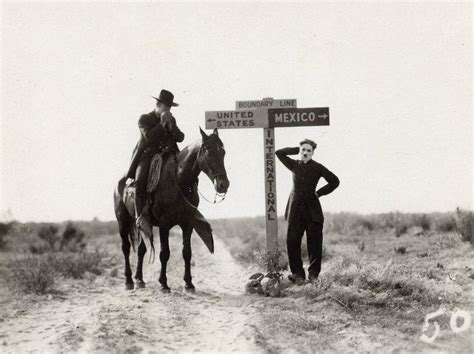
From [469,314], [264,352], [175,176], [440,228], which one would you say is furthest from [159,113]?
[440,228]

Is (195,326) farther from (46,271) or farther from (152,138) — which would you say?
(46,271)

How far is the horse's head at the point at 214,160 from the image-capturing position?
6938 mm

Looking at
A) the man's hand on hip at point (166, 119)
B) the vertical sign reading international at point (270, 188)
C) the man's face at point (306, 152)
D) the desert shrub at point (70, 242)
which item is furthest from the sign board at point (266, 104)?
A: the desert shrub at point (70, 242)

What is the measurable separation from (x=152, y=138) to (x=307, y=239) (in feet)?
9.75

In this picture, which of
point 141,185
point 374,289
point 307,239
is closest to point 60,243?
point 141,185

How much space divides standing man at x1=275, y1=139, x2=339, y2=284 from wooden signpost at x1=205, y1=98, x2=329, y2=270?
1.95 ft

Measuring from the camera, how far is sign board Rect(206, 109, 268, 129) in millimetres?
8258

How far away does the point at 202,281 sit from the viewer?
394 inches

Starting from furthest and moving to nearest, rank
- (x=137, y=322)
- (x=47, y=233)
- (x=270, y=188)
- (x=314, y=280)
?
(x=47, y=233) < (x=270, y=188) < (x=314, y=280) < (x=137, y=322)

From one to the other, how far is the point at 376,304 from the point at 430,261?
494cm

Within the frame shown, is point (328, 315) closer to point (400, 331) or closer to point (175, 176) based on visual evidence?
point (400, 331)

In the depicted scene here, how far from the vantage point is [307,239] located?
7613 millimetres

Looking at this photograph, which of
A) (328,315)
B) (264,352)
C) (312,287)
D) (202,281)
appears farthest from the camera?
(202,281)

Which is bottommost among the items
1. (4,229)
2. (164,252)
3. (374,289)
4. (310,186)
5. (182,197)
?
(374,289)
